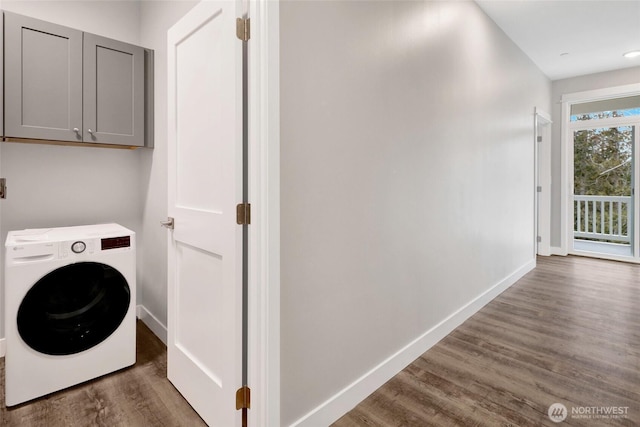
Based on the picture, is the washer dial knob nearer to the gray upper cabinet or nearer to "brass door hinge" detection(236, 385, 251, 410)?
the gray upper cabinet

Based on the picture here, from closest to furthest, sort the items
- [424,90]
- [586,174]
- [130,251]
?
[130,251] → [424,90] → [586,174]

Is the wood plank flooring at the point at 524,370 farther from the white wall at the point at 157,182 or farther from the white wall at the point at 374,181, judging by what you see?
the white wall at the point at 157,182

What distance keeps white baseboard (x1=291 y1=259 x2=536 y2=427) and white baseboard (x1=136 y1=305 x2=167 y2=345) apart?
1390 mm

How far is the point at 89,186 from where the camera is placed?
2.57 m

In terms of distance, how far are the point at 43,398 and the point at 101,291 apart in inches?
23.4

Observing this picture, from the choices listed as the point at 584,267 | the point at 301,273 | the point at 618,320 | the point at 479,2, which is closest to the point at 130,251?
the point at 301,273

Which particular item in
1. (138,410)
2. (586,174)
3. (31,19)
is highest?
(31,19)

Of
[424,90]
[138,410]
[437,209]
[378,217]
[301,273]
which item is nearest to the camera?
[301,273]

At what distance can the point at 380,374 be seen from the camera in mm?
1958

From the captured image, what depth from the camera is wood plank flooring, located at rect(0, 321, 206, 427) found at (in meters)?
1.65

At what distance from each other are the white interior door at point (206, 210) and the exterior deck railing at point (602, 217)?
6.15 m

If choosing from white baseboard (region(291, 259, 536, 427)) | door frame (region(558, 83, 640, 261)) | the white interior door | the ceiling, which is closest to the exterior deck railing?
door frame (region(558, 83, 640, 261))

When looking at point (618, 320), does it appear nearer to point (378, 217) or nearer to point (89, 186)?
point (378, 217)

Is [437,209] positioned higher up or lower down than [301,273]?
higher up
